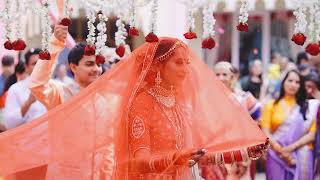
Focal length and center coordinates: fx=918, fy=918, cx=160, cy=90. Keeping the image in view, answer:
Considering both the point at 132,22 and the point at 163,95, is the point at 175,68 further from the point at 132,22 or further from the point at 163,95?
the point at 132,22

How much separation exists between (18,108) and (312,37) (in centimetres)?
Result: 278

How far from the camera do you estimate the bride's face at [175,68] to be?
494 cm

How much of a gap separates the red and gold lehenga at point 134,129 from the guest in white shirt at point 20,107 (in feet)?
5.87

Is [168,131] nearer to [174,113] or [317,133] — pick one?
[174,113]

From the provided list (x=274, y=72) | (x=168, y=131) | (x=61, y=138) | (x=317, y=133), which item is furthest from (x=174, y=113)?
(x=274, y=72)

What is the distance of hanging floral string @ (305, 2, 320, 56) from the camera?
479 centimetres

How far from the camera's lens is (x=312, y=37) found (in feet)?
16.0

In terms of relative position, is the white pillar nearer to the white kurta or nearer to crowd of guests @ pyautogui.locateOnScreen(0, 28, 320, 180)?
crowd of guests @ pyautogui.locateOnScreen(0, 28, 320, 180)

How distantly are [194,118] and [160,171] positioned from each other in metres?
0.46

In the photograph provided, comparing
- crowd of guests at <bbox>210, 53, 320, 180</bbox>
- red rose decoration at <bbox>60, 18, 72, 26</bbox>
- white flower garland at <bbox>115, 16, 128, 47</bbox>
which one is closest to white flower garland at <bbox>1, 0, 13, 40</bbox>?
red rose decoration at <bbox>60, 18, 72, 26</bbox>

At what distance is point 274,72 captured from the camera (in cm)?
1322

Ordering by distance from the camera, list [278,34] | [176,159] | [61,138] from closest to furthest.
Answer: [176,159], [61,138], [278,34]

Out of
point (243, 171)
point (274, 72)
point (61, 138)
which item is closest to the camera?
point (61, 138)

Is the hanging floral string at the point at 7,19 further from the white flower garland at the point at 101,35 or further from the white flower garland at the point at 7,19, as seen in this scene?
the white flower garland at the point at 101,35
